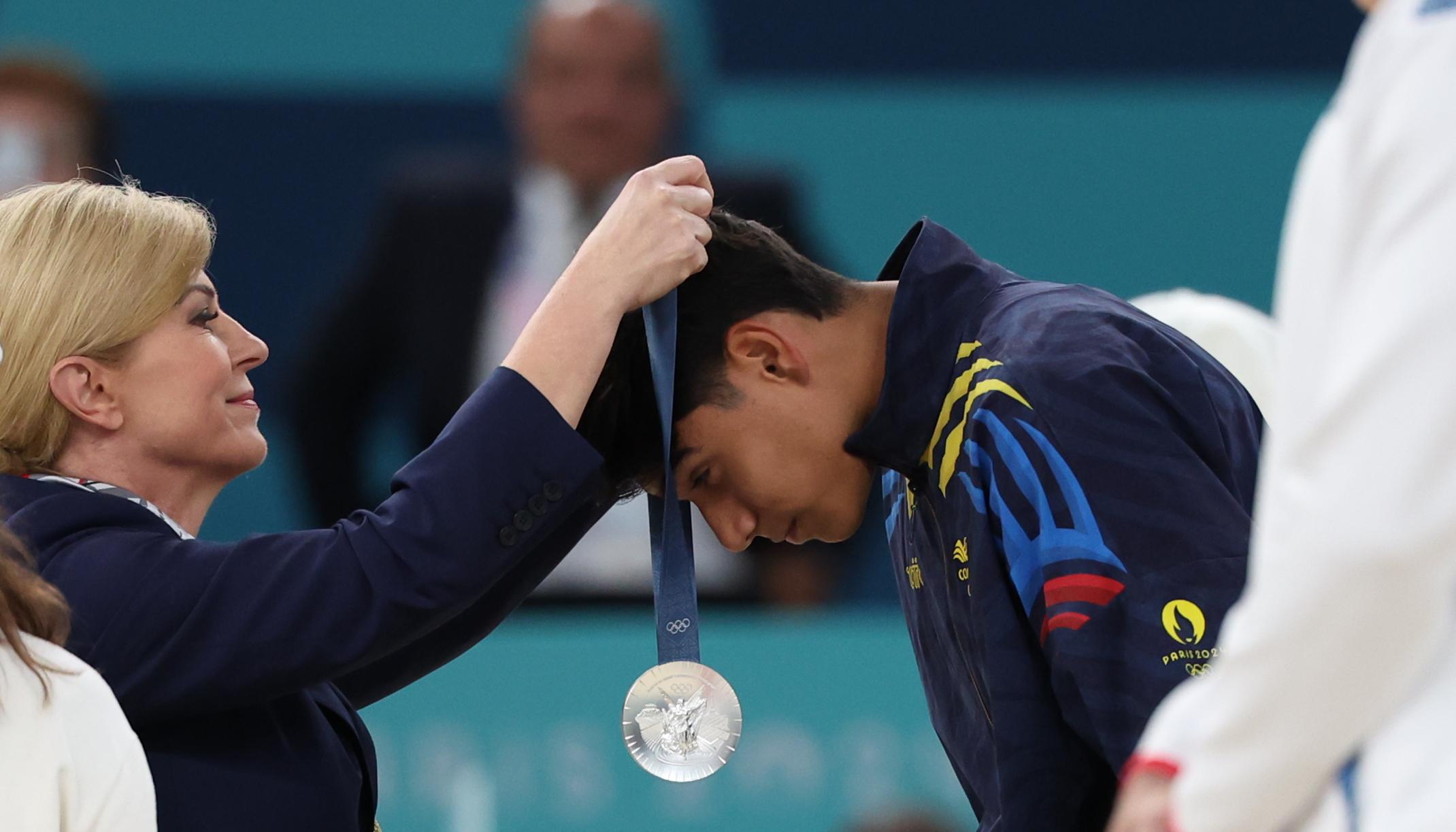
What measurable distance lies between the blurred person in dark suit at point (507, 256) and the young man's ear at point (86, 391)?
2.95 meters

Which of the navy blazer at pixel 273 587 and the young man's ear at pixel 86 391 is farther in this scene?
the young man's ear at pixel 86 391

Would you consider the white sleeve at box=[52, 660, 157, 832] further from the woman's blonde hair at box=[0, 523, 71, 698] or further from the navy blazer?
the navy blazer

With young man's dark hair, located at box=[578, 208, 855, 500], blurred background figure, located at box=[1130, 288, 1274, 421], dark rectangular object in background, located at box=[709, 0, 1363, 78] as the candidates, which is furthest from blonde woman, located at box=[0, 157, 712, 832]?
dark rectangular object in background, located at box=[709, 0, 1363, 78]

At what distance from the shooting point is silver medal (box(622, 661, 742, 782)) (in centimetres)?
231

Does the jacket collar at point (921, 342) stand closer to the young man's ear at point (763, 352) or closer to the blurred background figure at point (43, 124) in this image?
the young man's ear at point (763, 352)

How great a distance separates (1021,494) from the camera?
2.03 m

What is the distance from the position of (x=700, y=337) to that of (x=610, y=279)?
26cm

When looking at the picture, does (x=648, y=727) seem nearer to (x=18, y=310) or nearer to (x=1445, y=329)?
(x=18, y=310)

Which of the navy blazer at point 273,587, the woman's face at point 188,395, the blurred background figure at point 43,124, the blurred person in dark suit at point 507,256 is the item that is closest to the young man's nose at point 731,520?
the navy blazer at point 273,587

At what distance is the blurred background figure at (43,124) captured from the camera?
556 cm

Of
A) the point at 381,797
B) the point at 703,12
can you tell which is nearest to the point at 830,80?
the point at 703,12

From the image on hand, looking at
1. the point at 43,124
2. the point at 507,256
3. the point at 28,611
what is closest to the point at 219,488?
the point at 28,611

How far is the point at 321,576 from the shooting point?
2045 mm

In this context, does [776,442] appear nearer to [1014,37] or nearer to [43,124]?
[43,124]
